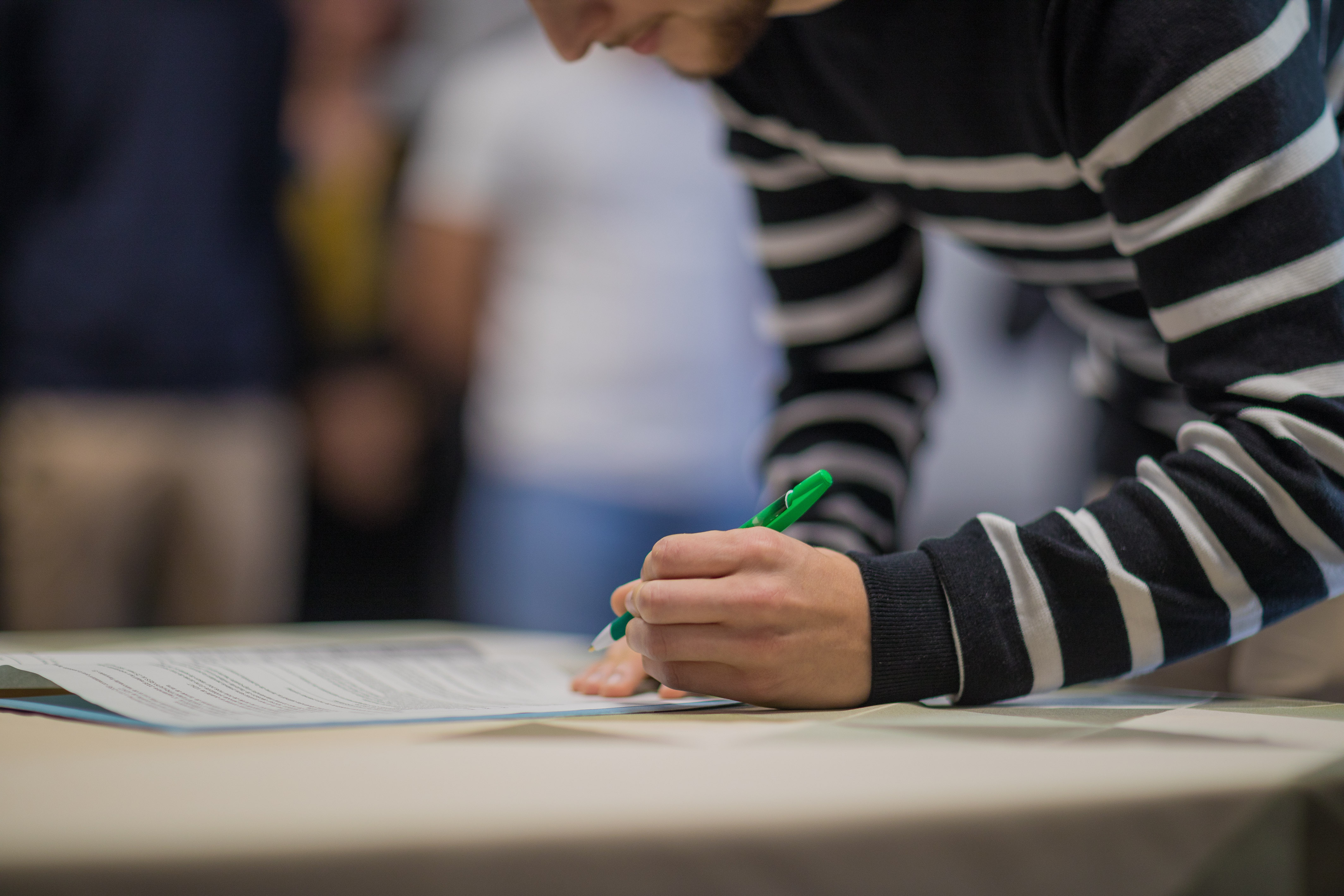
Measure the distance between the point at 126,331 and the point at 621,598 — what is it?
57.9 inches

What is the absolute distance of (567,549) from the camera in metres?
1.62

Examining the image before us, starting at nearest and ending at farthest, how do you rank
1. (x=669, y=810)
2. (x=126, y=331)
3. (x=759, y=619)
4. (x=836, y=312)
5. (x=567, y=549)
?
(x=669, y=810) → (x=759, y=619) → (x=836, y=312) → (x=567, y=549) → (x=126, y=331)

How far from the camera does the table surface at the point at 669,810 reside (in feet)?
1.04

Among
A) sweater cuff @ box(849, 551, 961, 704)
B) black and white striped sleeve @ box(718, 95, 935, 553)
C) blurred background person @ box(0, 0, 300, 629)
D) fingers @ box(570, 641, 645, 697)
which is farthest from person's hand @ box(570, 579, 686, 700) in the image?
blurred background person @ box(0, 0, 300, 629)

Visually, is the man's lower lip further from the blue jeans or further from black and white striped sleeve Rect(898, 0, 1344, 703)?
the blue jeans

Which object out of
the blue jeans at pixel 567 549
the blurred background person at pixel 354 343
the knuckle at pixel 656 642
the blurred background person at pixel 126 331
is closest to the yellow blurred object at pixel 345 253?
the blurred background person at pixel 354 343

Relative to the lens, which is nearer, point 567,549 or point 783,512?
point 783,512

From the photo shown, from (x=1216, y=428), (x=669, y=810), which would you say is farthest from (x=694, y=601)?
(x=1216, y=428)

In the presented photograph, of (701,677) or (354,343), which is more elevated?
(354,343)

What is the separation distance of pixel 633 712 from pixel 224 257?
5.27 ft

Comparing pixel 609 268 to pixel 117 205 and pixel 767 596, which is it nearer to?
pixel 117 205

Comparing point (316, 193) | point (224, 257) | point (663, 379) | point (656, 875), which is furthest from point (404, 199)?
point (656, 875)

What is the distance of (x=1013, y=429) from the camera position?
2482 millimetres

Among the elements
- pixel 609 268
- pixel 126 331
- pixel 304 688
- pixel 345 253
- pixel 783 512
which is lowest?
pixel 304 688
